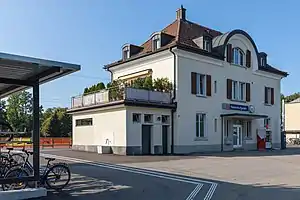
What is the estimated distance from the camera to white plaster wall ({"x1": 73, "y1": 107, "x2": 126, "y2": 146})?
83.9 ft

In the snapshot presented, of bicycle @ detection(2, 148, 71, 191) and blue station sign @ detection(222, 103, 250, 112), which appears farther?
blue station sign @ detection(222, 103, 250, 112)

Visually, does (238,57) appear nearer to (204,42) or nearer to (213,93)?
(204,42)

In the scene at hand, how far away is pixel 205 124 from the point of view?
3002 centimetres

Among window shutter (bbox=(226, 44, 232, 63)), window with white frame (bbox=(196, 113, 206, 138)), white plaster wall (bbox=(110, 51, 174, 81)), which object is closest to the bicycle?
white plaster wall (bbox=(110, 51, 174, 81))

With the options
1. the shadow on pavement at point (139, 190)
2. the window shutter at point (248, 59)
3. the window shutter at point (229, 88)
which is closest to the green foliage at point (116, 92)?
the window shutter at point (229, 88)

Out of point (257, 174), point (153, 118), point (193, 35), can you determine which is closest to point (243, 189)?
point (257, 174)

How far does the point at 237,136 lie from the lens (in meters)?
33.5

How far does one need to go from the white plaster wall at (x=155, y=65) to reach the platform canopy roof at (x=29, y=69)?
18380 mm

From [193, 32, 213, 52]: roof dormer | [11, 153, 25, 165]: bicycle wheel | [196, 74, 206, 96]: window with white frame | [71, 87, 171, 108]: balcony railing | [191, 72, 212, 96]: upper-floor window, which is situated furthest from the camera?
[193, 32, 213, 52]: roof dormer

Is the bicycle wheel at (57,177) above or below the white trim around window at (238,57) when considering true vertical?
below

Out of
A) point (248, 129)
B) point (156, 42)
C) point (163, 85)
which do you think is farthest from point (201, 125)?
point (156, 42)

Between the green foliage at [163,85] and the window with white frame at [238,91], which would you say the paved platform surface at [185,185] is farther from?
the window with white frame at [238,91]

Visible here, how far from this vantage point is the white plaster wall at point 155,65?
28.1m

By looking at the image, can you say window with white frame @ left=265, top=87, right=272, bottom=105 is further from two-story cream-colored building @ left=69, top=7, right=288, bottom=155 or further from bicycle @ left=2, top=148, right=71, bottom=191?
bicycle @ left=2, top=148, right=71, bottom=191
